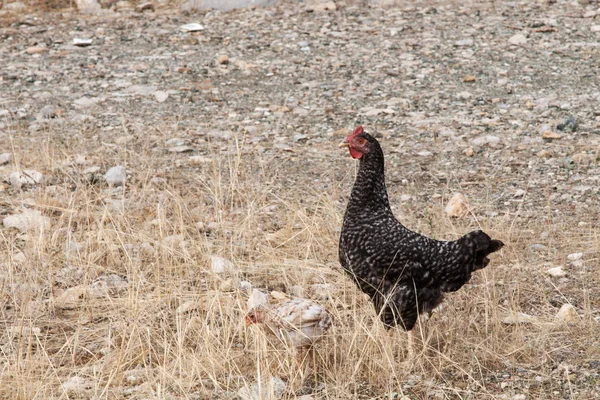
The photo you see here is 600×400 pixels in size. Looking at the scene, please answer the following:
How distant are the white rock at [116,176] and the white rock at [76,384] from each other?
8.31 feet

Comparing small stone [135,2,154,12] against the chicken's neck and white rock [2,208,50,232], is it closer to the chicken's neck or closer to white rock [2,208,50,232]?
white rock [2,208,50,232]

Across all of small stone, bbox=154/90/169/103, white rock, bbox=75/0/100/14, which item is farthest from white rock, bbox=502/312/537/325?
white rock, bbox=75/0/100/14

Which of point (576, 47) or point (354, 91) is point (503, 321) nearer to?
point (354, 91)

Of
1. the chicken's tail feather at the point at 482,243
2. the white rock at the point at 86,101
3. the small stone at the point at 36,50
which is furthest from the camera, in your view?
the small stone at the point at 36,50

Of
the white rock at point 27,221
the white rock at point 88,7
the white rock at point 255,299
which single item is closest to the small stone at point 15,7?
the white rock at point 88,7

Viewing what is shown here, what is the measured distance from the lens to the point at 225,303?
471cm

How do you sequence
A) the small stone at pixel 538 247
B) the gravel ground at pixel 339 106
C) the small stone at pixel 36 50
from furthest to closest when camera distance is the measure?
1. the small stone at pixel 36 50
2. the gravel ground at pixel 339 106
3. the small stone at pixel 538 247

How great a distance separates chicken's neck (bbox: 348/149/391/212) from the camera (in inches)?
180

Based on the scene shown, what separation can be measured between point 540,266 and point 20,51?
6.42m

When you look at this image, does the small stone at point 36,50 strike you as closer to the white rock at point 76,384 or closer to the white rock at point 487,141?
the white rock at point 487,141

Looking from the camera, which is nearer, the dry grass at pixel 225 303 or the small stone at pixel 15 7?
the dry grass at pixel 225 303

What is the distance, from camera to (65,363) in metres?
4.47

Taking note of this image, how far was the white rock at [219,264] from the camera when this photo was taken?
5.16 m

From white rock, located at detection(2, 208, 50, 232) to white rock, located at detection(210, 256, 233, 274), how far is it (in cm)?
113
